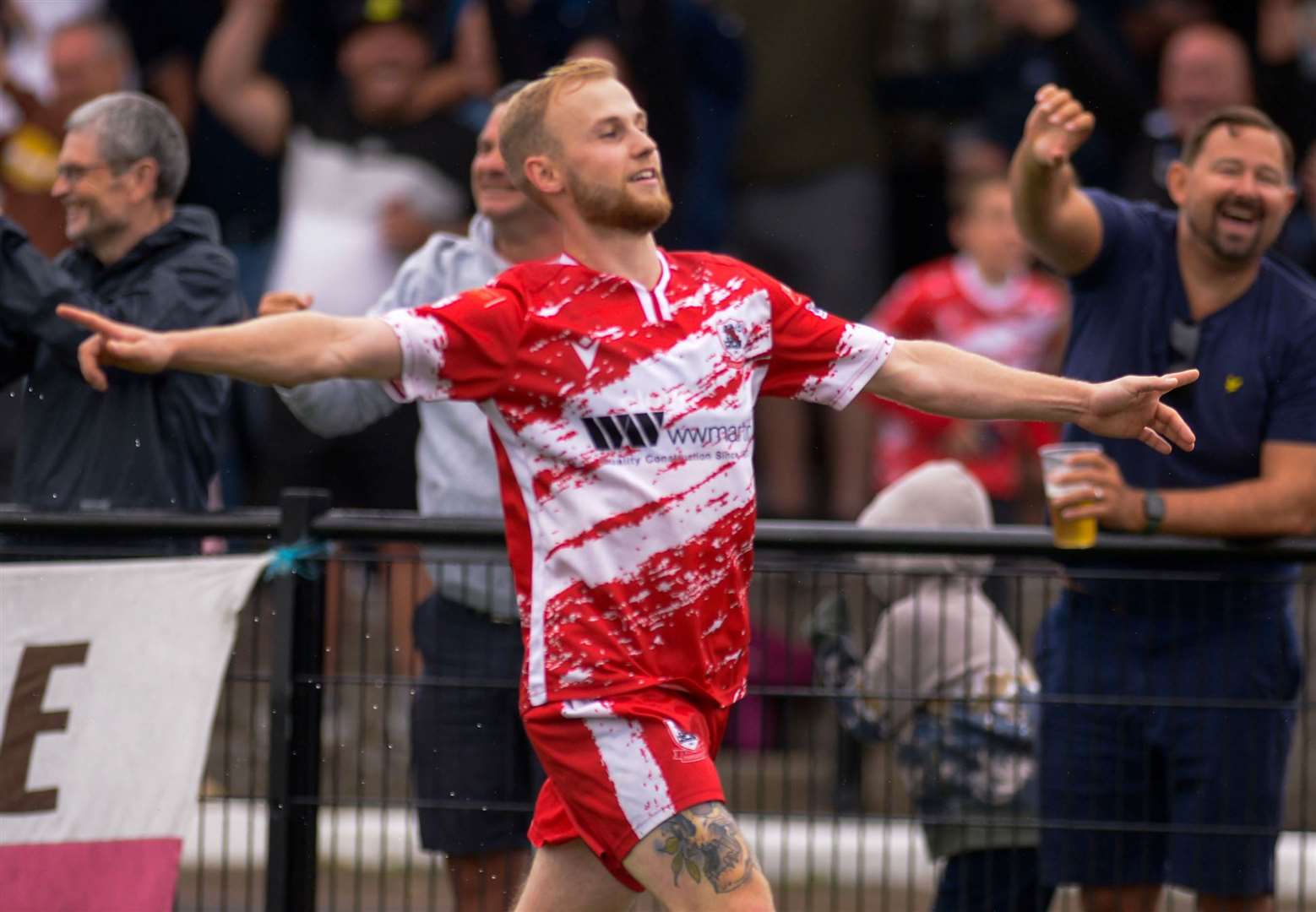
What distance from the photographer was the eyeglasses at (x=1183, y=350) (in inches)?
216

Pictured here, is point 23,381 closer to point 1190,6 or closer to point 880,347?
point 880,347

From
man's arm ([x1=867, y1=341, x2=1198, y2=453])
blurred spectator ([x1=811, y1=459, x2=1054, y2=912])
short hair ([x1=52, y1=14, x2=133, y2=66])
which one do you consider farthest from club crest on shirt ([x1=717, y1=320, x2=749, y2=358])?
short hair ([x1=52, y1=14, x2=133, y2=66])

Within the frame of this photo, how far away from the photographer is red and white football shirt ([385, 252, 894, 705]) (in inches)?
165

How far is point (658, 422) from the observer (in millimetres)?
4230

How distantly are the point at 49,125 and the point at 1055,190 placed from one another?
18.0 feet

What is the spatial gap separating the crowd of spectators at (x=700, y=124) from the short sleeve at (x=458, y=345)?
15.2 feet

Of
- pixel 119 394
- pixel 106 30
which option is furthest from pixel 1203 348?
pixel 106 30

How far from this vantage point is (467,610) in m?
5.49

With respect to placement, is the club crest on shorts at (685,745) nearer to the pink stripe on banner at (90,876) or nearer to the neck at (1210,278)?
the pink stripe on banner at (90,876)

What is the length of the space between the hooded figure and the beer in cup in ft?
0.73

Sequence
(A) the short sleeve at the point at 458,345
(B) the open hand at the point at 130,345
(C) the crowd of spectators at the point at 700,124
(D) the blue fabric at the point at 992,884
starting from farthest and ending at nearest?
(C) the crowd of spectators at the point at 700,124 < (D) the blue fabric at the point at 992,884 < (A) the short sleeve at the point at 458,345 < (B) the open hand at the point at 130,345

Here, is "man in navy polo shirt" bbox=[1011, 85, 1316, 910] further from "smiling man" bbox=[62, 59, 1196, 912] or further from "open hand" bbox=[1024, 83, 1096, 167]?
"smiling man" bbox=[62, 59, 1196, 912]

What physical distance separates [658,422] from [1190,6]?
5.64 m

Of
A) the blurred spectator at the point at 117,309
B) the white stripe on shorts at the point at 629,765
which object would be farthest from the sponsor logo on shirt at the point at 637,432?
the blurred spectator at the point at 117,309
